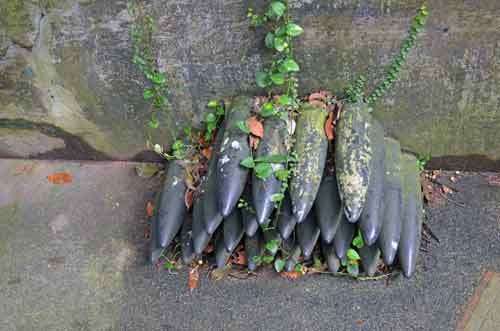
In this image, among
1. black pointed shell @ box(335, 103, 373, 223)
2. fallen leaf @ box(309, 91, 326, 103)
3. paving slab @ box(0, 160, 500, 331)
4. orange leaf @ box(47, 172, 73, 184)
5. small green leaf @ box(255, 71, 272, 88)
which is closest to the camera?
black pointed shell @ box(335, 103, 373, 223)

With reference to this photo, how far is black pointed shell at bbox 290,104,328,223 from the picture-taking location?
6.88 feet

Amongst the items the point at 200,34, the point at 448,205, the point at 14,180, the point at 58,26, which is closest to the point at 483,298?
the point at 448,205

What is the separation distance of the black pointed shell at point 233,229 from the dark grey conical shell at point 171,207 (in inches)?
10.9

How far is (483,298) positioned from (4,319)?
2282mm

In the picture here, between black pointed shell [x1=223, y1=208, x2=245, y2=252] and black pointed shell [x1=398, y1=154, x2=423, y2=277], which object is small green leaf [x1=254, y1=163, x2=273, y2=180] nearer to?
black pointed shell [x1=223, y1=208, x2=245, y2=252]

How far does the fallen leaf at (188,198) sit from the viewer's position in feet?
7.88

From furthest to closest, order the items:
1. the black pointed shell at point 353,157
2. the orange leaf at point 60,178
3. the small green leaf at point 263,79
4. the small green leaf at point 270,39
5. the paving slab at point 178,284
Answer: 1. the orange leaf at point 60,178
2. the small green leaf at point 263,79
3. the small green leaf at point 270,39
4. the paving slab at point 178,284
5. the black pointed shell at point 353,157

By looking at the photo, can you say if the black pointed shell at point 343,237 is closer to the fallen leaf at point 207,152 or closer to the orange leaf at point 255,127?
the orange leaf at point 255,127

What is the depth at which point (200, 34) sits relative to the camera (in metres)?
2.37

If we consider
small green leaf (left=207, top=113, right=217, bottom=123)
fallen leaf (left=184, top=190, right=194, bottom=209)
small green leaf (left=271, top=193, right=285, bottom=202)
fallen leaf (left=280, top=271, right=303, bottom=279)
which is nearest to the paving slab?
fallen leaf (left=280, top=271, right=303, bottom=279)

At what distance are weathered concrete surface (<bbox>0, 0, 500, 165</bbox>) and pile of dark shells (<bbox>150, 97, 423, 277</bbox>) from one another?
0.89ft

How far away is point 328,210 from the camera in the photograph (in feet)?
6.98

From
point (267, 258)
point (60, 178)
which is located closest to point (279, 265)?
point (267, 258)

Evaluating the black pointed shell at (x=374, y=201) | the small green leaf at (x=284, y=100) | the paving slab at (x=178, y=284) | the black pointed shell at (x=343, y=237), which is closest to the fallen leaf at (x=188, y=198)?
the paving slab at (x=178, y=284)
